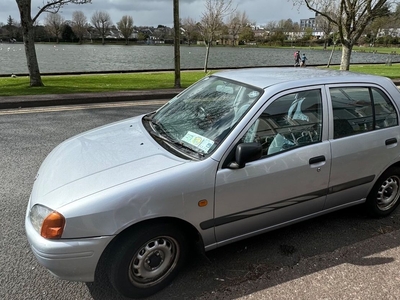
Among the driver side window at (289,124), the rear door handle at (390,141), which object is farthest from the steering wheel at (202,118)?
the rear door handle at (390,141)

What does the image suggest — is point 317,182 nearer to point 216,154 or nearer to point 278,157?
point 278,157

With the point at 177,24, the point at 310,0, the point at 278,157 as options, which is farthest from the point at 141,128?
the point at 310,0

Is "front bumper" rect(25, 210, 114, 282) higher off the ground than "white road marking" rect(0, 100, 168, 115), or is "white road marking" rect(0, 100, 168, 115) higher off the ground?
"front bumper" rect(25, 210, 114, 282)

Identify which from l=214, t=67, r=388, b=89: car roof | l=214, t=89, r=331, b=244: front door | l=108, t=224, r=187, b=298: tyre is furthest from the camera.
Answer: l=214, t=67, r=388, b=89: car roof

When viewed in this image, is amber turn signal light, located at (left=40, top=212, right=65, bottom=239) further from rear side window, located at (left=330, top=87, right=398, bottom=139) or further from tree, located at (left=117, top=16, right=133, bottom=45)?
tree, located at (left=117, top=16, right=133, bottom=45)

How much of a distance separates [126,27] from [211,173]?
104836mm

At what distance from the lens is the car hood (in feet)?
6.90

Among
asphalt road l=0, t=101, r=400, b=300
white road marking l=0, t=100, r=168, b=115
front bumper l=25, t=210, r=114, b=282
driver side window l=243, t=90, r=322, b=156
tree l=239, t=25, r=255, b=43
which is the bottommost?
asphalt road l=0, t=101, r=400, b=300

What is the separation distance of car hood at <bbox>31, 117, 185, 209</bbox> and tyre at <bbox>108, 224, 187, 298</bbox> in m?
0.40

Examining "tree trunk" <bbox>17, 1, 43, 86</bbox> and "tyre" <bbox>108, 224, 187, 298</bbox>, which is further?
"tree trunk" <bbox>17, 1, 43, 86</bbox>

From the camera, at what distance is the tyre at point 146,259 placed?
209 cm

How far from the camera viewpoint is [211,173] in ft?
7.41

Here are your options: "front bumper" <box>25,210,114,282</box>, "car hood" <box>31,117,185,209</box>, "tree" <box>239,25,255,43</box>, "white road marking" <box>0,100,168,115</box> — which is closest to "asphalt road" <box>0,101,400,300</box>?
"front bumper" <box>25,210,114,282</box>

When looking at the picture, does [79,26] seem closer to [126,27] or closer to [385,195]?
[126,27]
